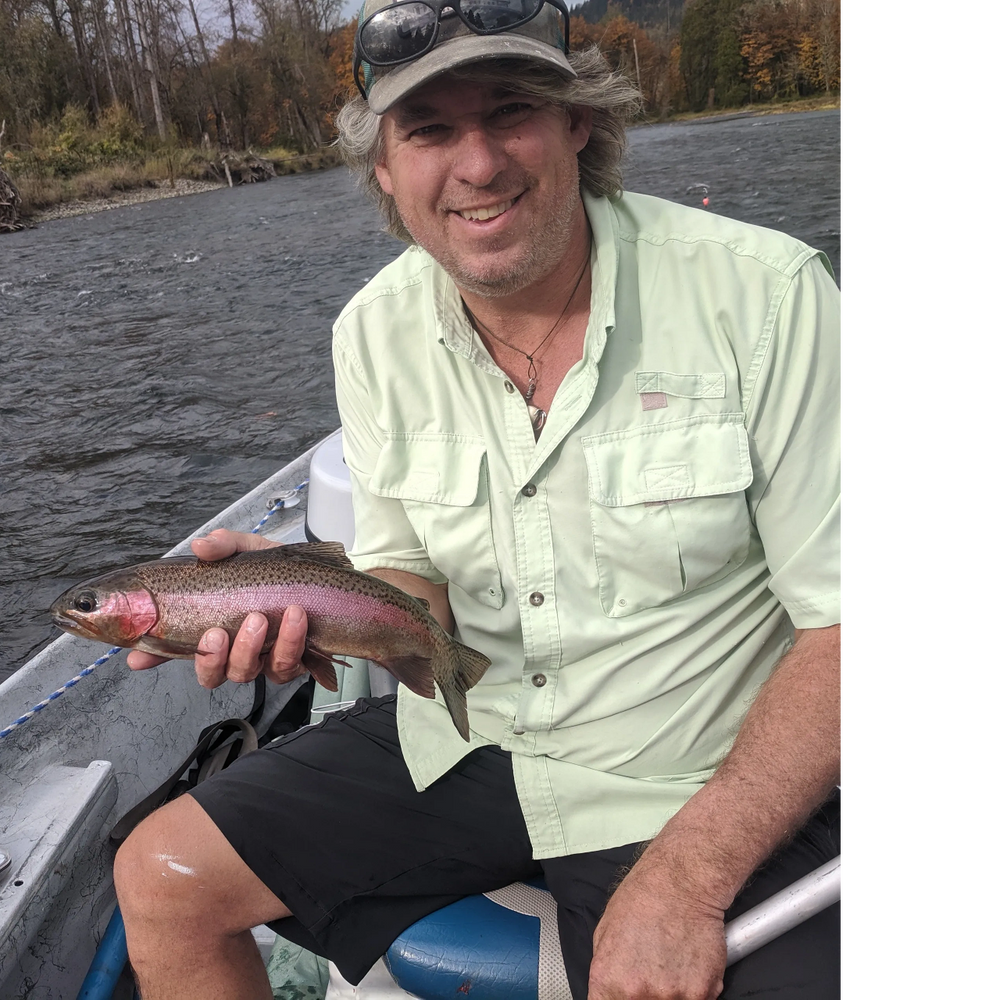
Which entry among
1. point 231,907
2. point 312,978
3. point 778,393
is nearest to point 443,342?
point 778,393

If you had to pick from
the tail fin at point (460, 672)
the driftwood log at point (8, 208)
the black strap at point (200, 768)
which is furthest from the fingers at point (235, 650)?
the driftwood log at point (8, 208)

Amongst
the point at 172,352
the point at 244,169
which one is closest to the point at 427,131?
the point at 172,352

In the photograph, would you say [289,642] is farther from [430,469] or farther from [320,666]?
[430,469]

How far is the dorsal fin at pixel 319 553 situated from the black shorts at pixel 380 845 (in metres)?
0.51

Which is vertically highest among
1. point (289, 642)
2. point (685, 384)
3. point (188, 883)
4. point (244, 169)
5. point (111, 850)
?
point (244, 169)

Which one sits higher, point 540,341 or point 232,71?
point 232,71

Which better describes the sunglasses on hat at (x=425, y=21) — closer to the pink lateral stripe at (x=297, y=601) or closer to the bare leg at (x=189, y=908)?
the pink lateral stripe at (x=297, y=601)

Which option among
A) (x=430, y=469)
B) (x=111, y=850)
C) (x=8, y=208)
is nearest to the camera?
(x=430, y=469)

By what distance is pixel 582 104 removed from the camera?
7.53ft

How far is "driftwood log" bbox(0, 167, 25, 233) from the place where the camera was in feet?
91.2

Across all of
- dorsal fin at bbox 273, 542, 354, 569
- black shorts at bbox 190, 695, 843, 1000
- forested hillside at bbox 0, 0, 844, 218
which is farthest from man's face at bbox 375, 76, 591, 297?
forested hillside at bbox 0, 0, 844, 218

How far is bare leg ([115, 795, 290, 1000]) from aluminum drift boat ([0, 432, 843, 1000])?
0.27 metres

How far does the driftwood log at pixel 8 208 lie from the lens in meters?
27.8

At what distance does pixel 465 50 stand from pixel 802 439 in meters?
1.12
